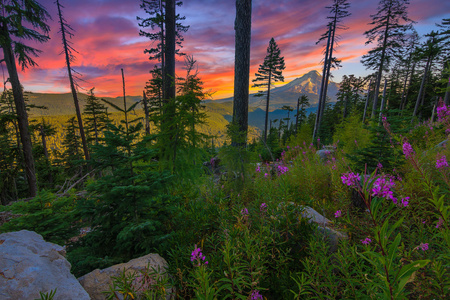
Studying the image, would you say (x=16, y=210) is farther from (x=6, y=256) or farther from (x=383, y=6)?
(x=383, y=6)

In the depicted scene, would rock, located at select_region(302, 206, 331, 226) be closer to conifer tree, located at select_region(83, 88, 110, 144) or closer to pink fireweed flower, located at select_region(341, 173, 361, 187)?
pink fireweed flower, located at select_region(341, 173, 361, 187)

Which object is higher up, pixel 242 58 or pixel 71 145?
pixel 242 58

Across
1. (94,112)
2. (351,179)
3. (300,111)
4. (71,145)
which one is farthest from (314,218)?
(71,145)

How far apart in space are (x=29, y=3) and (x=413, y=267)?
606 inches

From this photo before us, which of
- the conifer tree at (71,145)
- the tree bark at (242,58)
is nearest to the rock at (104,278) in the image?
the tree bark at (242,58)

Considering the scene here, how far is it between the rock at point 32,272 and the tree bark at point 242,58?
5.20 meters

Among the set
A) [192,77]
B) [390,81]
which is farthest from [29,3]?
[390,81]

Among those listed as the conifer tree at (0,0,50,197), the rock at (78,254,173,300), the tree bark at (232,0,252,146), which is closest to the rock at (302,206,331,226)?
the rock at (78,254,173,300)

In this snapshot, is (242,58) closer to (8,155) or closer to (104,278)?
(104,278)

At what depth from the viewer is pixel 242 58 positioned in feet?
21.2

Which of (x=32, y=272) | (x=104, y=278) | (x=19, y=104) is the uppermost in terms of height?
(x=19, y=104)

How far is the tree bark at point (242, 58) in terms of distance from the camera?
6270 mm

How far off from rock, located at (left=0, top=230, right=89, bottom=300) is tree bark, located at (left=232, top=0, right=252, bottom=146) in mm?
5203

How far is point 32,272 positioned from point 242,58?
6.95 meters
